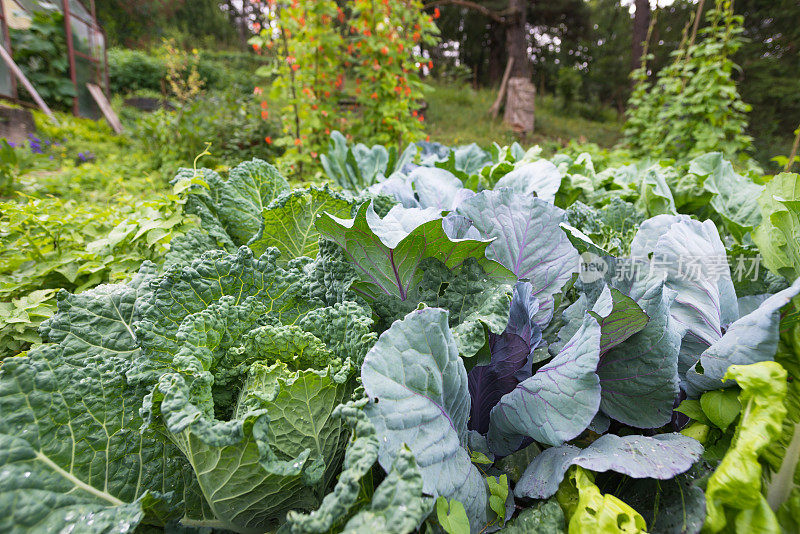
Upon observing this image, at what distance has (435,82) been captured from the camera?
642 inches

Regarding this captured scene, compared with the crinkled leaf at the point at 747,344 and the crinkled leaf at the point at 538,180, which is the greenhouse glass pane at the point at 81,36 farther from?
the crinkled leaf at the point at 747,344

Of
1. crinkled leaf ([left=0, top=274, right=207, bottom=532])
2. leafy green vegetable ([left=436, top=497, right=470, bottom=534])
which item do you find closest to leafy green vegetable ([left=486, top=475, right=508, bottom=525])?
leafy green vegetable ([left=436, top=497, right=470, bottom=534])

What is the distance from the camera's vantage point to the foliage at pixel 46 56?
7480 millimetres

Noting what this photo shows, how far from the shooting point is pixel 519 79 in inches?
405

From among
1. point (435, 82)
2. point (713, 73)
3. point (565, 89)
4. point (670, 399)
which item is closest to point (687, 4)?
point (565, 89)

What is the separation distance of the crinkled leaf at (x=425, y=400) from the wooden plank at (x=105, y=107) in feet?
35.0

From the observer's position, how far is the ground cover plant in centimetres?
70

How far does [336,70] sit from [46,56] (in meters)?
7.14

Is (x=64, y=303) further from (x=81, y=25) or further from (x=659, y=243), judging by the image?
(x=81, y=25)

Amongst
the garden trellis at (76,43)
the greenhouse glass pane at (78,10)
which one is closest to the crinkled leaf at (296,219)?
the garden trellis at (76,43)

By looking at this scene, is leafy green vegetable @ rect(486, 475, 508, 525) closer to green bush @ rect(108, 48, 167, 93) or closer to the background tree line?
the background tree line

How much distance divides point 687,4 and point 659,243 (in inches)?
847

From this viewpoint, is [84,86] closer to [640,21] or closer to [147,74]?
[147,74]

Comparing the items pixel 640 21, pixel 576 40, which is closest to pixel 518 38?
pixel 640 21
